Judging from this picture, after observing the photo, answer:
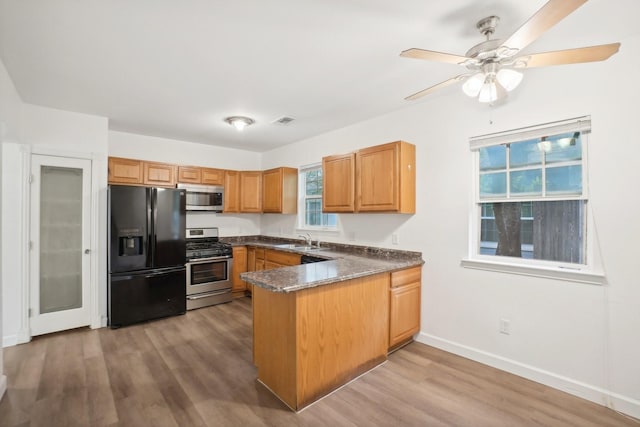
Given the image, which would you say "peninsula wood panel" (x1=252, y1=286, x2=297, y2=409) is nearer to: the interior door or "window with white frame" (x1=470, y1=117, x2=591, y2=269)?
"window with white frame" (x1=470, y1=117, x2=591, y2=269)

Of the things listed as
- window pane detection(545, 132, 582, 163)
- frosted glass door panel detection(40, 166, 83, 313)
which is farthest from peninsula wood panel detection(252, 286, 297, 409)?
frosted glass door panel detection(40, 166, 83, 313)

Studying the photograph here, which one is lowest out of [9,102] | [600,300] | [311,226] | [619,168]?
[600,300]

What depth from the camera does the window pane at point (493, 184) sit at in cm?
269

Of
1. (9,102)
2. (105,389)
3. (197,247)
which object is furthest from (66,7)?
(197,247)

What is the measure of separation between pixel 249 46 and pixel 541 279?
2.94 metres

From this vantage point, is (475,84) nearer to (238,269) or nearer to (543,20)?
(543,20)

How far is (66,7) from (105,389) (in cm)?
267

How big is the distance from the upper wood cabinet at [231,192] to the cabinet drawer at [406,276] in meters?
3.22

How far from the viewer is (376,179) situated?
3.23m

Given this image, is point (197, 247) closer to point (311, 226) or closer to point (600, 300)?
point (311, 226)

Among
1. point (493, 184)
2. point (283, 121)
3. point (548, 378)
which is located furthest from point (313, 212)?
point (548, 378)

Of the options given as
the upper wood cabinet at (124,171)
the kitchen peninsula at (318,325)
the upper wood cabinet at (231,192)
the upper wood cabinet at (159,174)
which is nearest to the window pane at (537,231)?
the kitchen peninsula at (318,325)

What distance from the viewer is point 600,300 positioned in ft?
6.98

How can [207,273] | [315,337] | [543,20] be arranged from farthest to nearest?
[207,273] → [315,337] → [543,20]
